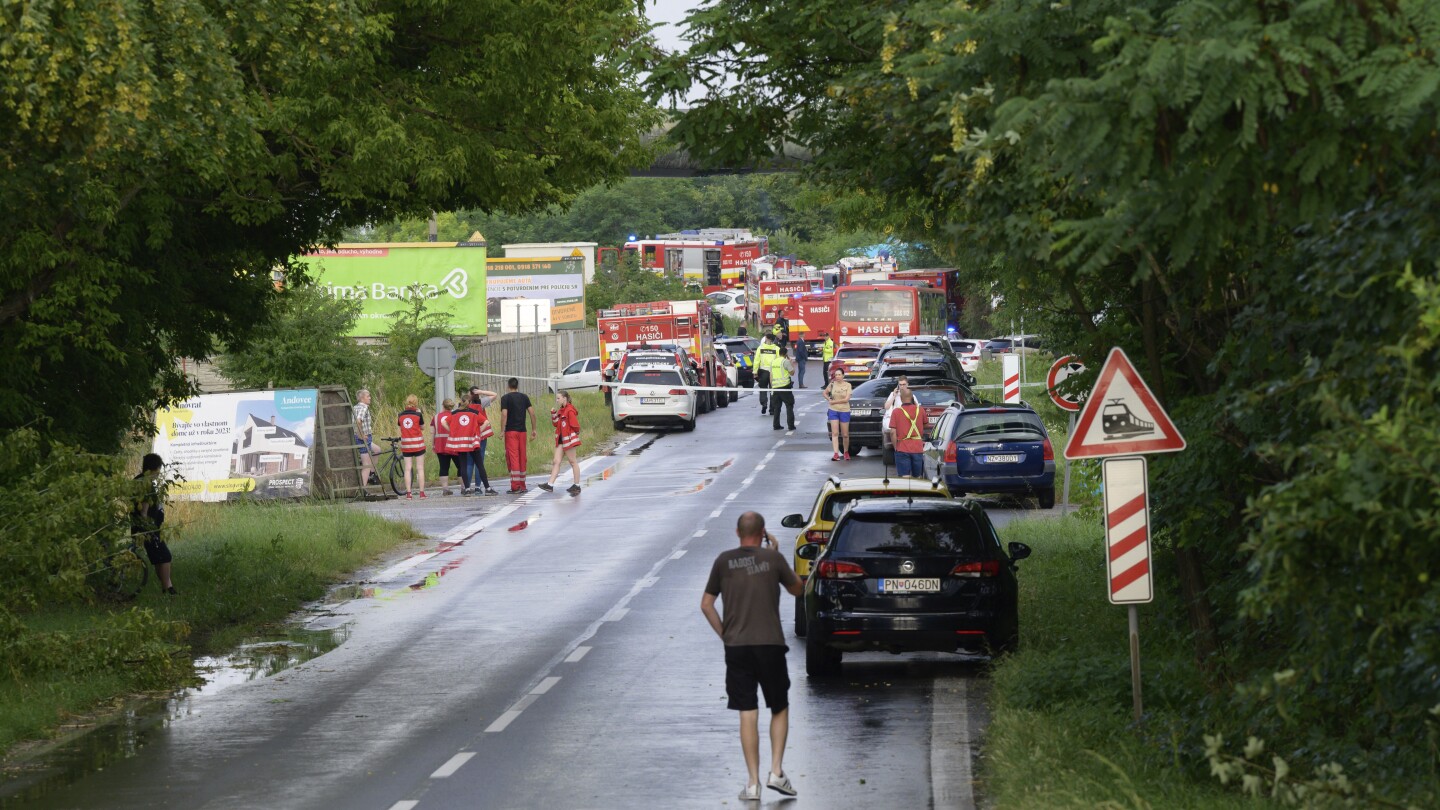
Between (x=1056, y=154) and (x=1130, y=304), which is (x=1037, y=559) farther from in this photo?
(x=1056, y=154)

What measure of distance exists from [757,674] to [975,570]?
407 centimetres

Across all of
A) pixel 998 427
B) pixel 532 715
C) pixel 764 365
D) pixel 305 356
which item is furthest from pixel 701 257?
pixel 532 715

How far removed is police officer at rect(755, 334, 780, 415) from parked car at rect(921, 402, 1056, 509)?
1501 cm

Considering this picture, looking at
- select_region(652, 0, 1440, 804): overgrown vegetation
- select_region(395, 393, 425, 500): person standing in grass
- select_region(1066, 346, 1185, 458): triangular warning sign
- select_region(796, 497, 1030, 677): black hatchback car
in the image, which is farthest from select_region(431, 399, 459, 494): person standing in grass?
select_region(1066, 346, 1185, 458): triangular warning sign

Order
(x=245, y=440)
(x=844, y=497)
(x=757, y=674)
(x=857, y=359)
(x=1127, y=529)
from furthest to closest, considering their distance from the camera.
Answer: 1. (x=857, y=359)
2. (x=245, y=440)
3. (x=844, y=497)
4. (x=1127, y=529)
5. (x=757, y=674)

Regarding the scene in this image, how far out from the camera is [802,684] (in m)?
14.7

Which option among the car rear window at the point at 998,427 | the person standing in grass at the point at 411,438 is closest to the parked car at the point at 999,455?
the car rear window at the point at 998,427

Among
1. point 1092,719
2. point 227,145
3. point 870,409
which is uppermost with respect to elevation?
point 227,145

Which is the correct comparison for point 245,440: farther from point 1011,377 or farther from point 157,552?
point 1011,377

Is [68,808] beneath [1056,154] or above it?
beneath

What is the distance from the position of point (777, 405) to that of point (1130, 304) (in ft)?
101

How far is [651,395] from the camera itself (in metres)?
44.3

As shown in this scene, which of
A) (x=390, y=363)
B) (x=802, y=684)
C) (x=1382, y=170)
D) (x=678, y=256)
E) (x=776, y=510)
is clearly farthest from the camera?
(x=678, y=256)

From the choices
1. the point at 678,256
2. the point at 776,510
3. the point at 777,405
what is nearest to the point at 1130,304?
the point at 776,510
